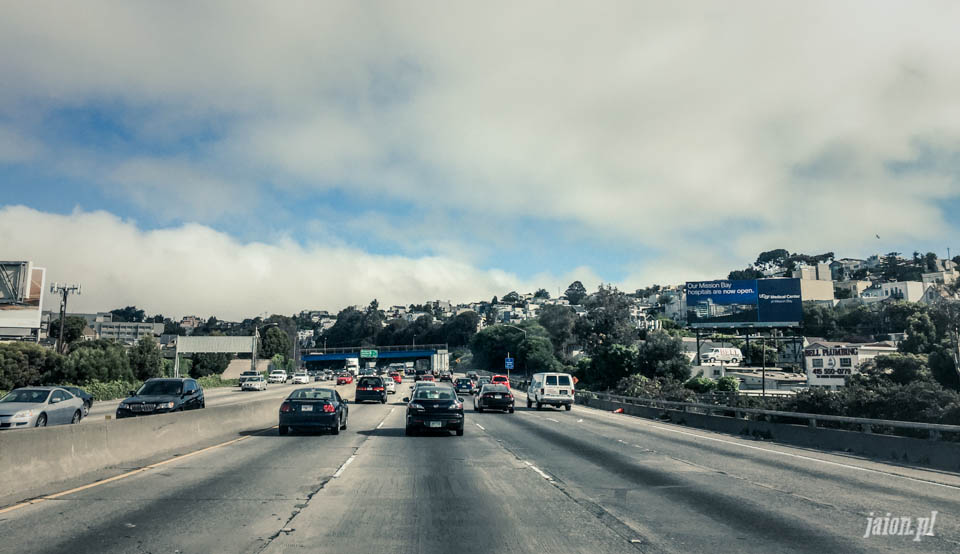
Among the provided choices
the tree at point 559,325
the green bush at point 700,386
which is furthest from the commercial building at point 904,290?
the green bush at point 700,386

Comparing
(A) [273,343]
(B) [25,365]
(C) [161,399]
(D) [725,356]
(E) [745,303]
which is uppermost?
(E) [745,303]

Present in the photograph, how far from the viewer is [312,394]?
22.0 m

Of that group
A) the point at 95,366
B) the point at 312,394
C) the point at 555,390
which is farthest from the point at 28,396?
Result: the point at 95,366

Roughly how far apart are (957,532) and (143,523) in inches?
396

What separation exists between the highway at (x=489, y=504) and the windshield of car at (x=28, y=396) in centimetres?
788

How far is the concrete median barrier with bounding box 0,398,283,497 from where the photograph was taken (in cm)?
1054

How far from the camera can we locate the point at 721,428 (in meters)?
25.8

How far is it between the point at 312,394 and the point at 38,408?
26.2 feet

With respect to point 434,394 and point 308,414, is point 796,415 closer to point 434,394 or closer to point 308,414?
point 434,394

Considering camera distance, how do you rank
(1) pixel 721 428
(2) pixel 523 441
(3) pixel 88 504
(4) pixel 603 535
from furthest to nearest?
1. (1) pixel 721 428
2. (2) pixel 523 441
3. (3) pixel 88 504
4. (4) pixel 603 535

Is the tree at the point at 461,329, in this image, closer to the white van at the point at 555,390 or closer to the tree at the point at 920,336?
the tree at the point at 920,336

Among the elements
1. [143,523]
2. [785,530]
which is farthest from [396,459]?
[785,530]

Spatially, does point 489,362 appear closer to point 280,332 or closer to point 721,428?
point 280,332

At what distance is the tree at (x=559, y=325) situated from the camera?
141m
